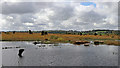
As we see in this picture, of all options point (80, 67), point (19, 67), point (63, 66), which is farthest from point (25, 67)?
point (80, 67)

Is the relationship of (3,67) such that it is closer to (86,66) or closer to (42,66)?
(42,66)

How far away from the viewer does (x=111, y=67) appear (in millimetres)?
24359

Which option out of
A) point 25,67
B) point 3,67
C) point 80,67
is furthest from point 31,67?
point 80,67

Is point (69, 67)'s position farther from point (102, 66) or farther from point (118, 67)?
point (118, 67)

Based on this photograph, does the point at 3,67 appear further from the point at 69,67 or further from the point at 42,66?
the point at 69,67

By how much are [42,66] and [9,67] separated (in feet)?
21.8

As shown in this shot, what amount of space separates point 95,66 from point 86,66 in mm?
1928

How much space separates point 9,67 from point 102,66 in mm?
19320

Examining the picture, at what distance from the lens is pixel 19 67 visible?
936 inches

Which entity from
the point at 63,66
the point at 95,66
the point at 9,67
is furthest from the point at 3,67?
the point at 95,66

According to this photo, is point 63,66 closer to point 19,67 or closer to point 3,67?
point 19,67

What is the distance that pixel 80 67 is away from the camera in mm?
24047

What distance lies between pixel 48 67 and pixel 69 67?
4261 millimetres

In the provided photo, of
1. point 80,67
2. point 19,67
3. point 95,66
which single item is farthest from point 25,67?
point 95,66
